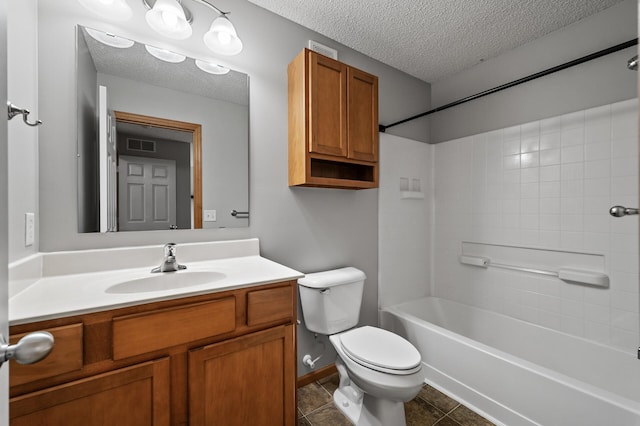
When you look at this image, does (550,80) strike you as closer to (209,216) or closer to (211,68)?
(211,68)

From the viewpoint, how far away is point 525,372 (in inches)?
54.4

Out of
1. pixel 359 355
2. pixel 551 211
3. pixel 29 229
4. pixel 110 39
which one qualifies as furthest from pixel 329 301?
pixel 110 39

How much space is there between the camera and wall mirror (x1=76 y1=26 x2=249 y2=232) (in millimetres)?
1220

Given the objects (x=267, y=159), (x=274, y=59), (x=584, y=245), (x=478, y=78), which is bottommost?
(x=584, y=245)

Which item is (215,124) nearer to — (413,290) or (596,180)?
(413,290)

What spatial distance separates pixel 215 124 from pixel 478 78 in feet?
7.03

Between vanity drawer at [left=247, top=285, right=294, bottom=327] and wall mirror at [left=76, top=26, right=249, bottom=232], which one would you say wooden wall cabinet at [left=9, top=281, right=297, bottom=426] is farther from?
wall mirror at [left=76, top=26, right=249, bottom=232]

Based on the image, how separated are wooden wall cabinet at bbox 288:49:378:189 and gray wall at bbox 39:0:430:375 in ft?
0.42

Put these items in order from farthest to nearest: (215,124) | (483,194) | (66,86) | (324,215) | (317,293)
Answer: (483,194)
(324,215)
(317,293)
(215,124)
(66,86)

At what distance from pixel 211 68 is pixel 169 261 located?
1.05 meters

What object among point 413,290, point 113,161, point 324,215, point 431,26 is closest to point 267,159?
point 324,215

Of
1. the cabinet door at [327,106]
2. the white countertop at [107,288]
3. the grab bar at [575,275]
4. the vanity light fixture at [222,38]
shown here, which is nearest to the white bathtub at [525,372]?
the grab bar at [575,275]

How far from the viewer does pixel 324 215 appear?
1.92 metres

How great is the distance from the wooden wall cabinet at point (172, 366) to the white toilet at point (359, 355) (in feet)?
1.23
